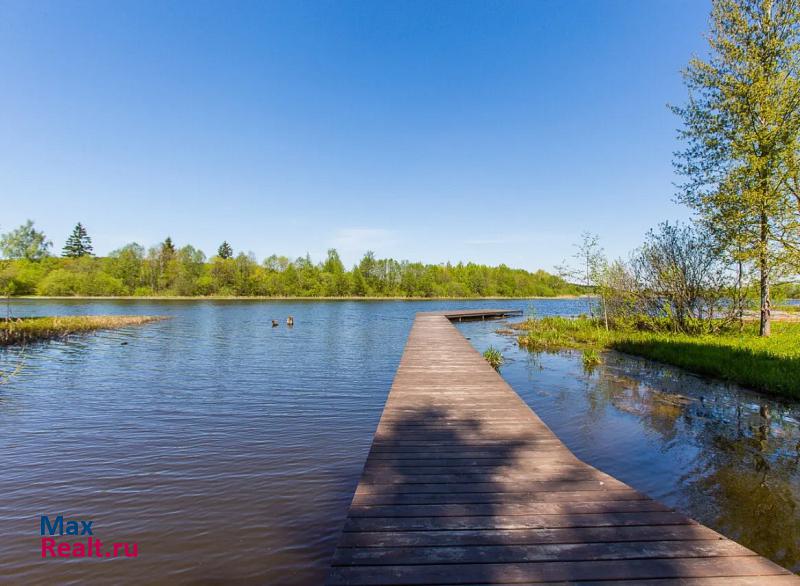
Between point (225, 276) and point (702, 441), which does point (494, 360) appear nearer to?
point (702, 441)

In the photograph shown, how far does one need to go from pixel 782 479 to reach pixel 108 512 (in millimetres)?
9386

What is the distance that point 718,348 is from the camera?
14.3 meters

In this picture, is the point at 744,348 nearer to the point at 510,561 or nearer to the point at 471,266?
the point at 510,561

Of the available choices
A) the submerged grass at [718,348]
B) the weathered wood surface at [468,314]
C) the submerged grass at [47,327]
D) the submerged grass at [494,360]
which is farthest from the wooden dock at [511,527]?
the weathered wood surface at [468,314]

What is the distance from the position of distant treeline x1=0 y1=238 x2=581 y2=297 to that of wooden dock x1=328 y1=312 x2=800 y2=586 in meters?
84.5

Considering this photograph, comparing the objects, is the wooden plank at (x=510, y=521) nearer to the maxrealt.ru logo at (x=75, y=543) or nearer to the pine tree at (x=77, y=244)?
the maxrealt.ru logo at (x=75, y=543)

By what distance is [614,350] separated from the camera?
18766 mm

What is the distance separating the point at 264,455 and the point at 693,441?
7.79 meters

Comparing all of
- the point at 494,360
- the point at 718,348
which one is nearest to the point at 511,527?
the point at 494,360

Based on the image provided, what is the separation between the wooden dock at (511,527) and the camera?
2.75m

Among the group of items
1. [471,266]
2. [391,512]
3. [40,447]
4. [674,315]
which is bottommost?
[40,447]

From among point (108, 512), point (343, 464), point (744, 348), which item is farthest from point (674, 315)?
point (108, 512)

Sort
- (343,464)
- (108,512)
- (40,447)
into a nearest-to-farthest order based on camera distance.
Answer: (108,512) < (343,464) < (40,447)

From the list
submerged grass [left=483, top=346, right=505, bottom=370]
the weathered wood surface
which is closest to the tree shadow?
submerged grass [left=483, top=346, right=505, bottom=370]
